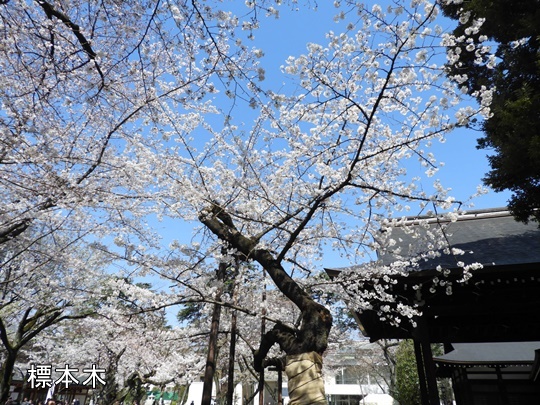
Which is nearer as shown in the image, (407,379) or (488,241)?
(488,241)

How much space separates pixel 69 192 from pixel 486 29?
260 inches

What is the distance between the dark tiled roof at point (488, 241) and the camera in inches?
188

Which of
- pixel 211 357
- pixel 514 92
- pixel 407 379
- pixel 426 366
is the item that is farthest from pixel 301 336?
pixel 407 379

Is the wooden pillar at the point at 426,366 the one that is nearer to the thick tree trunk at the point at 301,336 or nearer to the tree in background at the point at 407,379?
the thick tree trunk at the point at 301,336

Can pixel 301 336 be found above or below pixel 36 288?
below

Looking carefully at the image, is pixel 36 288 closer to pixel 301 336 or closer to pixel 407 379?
pixel 301 336

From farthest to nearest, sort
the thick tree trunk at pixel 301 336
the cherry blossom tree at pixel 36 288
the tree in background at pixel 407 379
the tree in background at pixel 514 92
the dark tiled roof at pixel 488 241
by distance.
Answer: the tree in background at pixel 407 379
the cherry blossom tree at pixel 36 288
the dark tiled roof at pixel 488 241
the tree in background at pixel 514 92
the thick tree trunk at pixel 301 336

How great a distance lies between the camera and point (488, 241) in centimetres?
597

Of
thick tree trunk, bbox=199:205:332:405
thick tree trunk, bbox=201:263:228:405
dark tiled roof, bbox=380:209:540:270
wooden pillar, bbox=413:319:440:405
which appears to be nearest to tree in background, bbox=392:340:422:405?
dark tiled roof, bbox=380:209:540:270

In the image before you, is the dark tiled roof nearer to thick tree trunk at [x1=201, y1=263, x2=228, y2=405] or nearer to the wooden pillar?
the wooden pillar

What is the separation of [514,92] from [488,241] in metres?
2.58

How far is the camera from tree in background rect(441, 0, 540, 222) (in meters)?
4.25

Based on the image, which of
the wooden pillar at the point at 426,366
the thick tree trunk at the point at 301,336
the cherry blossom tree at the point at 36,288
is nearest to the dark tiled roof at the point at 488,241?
the wooden pillar at the point at 426,366

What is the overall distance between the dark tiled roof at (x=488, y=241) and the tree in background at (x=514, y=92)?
0.57 m
